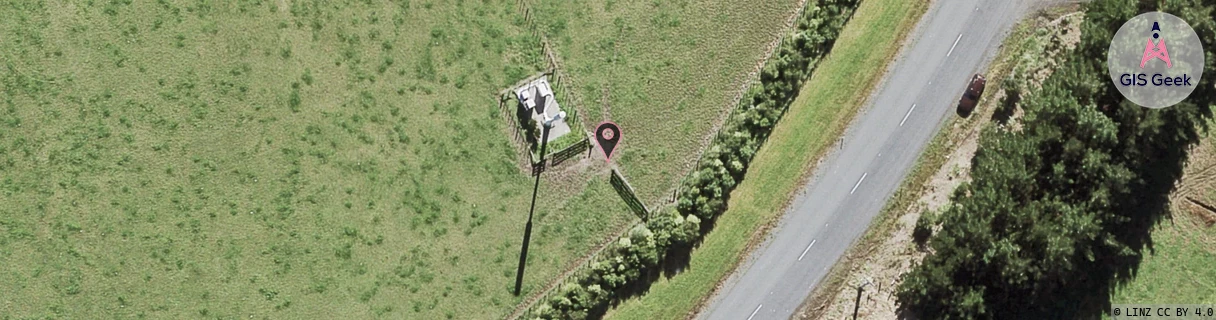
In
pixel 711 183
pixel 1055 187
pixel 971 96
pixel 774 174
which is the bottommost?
pixel 711 183

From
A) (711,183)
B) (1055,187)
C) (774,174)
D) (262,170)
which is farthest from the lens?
(774,174)

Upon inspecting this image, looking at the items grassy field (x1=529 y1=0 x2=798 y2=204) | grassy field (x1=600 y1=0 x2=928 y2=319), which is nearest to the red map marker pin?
grassy field (x1=529 y1=0 x2=798 y2=204)

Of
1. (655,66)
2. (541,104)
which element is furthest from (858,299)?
(541,104)

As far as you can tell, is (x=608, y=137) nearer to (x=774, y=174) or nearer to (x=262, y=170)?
(x=774, y=174)

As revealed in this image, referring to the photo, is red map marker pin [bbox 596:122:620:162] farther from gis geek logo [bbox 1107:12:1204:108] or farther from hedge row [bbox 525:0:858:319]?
gis geek logo [bbox 1107:12:1204:108]

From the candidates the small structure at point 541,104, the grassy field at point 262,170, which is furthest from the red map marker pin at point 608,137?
the grassy field at point 262,170

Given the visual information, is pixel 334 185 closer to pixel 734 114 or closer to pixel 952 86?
pixel 734 114
